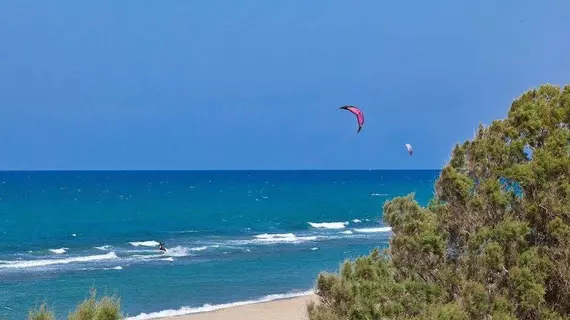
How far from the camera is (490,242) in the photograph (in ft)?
36.9

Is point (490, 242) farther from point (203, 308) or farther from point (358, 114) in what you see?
point (203, 308)

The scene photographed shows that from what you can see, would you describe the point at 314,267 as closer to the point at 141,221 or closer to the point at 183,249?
the point at 183,249

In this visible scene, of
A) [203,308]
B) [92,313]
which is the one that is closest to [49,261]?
[203,308]

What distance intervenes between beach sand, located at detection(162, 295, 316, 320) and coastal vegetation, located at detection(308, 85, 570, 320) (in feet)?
39.2

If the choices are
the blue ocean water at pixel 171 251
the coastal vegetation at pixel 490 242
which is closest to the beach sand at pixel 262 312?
the blue ocean water at pixel 171 251

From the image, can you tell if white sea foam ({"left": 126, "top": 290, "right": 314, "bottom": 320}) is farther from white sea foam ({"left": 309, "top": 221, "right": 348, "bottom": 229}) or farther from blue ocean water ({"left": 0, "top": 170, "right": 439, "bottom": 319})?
white sea foam ({"left": 309, "top": 221, "right": 348, "bottom": 229})

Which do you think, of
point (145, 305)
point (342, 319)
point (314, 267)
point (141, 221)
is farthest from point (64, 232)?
point (342, 319)

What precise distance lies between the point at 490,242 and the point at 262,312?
15571 mm

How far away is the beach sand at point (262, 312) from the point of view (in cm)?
2461

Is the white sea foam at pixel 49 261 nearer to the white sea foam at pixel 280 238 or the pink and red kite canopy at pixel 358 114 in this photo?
the white sea foam at pixel 280 238

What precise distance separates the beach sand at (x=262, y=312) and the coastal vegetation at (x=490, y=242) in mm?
11944

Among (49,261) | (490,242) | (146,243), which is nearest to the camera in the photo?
(490,242)

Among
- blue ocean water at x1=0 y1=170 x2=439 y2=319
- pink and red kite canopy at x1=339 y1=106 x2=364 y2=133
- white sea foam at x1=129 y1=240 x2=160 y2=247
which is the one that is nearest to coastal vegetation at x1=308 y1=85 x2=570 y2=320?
pink and red kite canopy at x1=339 y1=106 x2=364 y2=133

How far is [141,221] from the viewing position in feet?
217
